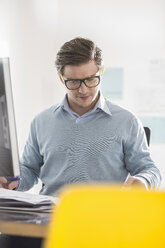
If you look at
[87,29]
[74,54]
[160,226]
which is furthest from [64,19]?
[160,226]

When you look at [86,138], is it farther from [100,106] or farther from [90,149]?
[100,106]

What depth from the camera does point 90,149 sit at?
5.02ft

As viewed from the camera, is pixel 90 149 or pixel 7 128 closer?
→ pixel 7 128

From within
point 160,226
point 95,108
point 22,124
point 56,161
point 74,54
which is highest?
point 74,54

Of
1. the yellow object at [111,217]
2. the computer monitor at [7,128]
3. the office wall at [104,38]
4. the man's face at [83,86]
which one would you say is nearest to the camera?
the yellow object at [111,217]

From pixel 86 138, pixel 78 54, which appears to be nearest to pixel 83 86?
pixel 78 54

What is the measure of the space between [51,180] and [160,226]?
47.1 inches

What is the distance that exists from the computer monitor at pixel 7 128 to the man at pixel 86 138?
585 mm

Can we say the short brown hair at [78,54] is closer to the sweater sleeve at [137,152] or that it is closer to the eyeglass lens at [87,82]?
the eyeglass lens at [87,82]

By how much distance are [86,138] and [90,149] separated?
6 centimetres

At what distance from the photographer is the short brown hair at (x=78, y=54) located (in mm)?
1469

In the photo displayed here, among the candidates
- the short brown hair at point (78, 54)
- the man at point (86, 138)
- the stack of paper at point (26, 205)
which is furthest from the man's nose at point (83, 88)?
the stack of paper at point (26, 205)

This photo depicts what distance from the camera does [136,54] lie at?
9.62 ft

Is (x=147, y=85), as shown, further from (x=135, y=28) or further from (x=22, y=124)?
(x=22, y=124)
